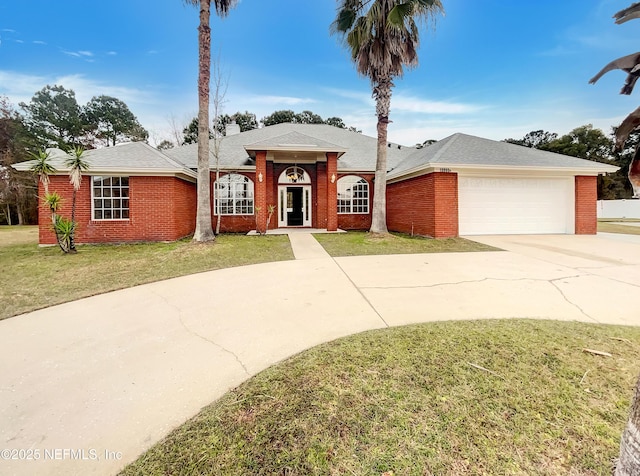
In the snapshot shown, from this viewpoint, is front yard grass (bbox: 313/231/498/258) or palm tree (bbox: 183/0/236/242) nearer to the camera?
front yard grass (bbox: 313/231/498/258)

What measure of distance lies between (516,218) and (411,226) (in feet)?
14.5

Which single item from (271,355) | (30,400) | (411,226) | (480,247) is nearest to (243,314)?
(271,355)

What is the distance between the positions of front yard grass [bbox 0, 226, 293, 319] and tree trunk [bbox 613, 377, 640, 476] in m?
6.85

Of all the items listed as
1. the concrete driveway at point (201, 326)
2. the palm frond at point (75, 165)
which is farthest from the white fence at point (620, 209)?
the palm frond at point (75, 165)

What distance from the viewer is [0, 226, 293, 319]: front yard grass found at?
5543mm

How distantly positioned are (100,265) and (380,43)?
1258cm

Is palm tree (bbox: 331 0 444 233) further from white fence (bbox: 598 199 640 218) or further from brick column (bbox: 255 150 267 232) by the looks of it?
white fence (bbox: 598 199 640 218)

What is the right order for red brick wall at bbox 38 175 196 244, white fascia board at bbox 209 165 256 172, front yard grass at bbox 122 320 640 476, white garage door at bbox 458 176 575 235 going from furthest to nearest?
white fascia board at bbox 209 165 256 172 < white garage door at bbox 458 176 575 235 < red brick wall at bbox 38 175 196 244 < front yard grass at bbox 122 320 640 476

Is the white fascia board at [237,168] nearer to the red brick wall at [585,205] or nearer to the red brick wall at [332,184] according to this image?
the red brick wall at [332,184]

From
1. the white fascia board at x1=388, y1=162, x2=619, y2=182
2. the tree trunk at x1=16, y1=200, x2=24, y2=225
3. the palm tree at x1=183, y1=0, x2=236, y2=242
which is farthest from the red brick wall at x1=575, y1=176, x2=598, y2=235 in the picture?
the tree trunk at x1=16, y1=200, x2=24, y2=225

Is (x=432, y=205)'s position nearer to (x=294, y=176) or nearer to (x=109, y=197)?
(x=294, y=176)

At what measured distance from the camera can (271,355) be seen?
3.17 metres

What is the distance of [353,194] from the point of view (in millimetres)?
17156

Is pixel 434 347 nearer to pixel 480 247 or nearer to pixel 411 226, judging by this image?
pixel 480 247
